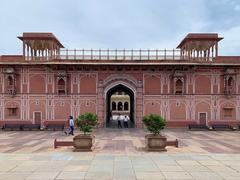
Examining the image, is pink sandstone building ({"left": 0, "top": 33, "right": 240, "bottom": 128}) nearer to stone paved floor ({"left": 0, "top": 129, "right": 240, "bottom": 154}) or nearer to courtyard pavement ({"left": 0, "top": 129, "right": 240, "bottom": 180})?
stone paved floor ({"left": 0, "top": 129, "right": 240, "bottom": 154})

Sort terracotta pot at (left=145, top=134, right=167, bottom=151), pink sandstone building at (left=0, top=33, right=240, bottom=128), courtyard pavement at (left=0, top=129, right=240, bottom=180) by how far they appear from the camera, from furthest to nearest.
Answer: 1. pink sandstone building at (left=0, top=33, right=240, bottom=128)
2. terracotta pot at (left=145, top=134, right=167, bottom=151)
3. courtyard pavement at (left=0, top=129, right=240, bottom=180)

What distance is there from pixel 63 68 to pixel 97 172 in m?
19.2

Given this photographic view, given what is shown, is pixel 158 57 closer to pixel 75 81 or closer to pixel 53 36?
pixel 75 81

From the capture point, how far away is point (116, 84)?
87.6ft

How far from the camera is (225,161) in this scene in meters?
10.3

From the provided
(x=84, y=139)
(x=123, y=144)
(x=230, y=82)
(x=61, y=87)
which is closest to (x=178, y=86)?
(x=230, y=82)

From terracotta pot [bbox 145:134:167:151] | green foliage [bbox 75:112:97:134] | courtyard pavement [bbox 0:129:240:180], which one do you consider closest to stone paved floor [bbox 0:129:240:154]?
terracotta pot [bbox 145:134:167:151]

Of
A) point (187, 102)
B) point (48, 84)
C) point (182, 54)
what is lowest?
point (187, 102)

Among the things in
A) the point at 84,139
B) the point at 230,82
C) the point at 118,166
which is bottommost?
the point at 118,166

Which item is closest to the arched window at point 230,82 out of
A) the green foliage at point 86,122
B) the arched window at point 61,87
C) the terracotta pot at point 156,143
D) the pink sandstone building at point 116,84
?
the pink sandstone building at point 116,84

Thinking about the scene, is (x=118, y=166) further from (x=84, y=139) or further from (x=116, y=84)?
(x=116, y=84)

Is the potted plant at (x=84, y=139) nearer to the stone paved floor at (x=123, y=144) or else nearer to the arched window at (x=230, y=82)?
the stone paved floor at (x=123, y=144)

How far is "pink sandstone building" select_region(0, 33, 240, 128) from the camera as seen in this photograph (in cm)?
2620

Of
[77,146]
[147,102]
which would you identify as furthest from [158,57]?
[77,146]
